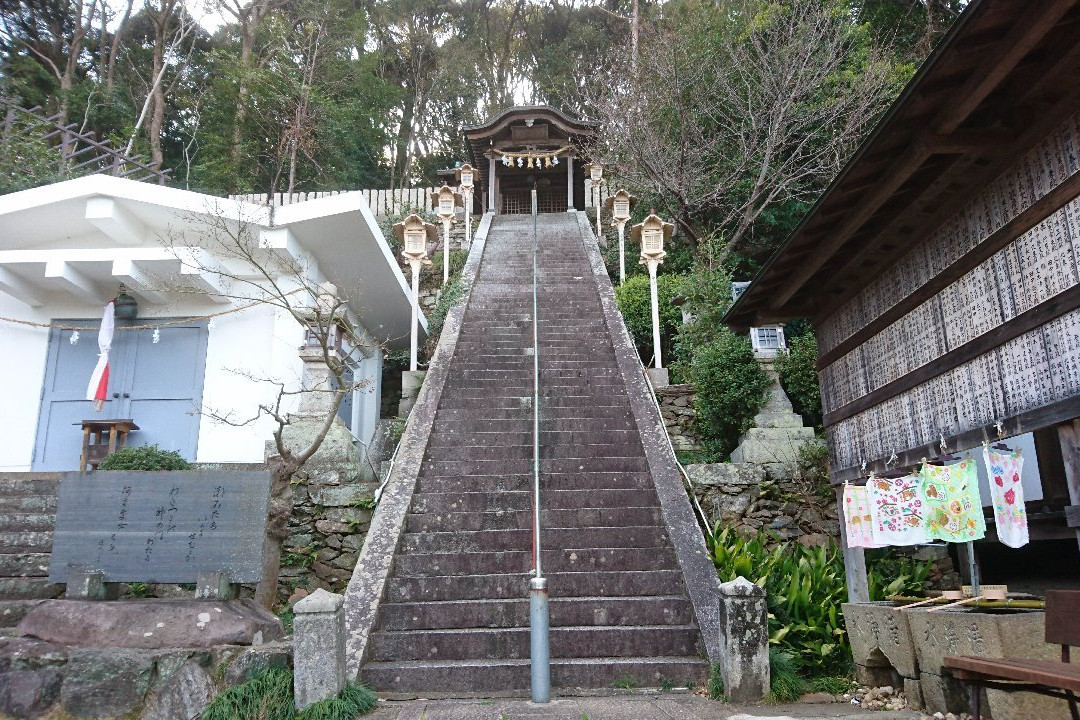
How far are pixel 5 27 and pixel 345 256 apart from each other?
663 inches

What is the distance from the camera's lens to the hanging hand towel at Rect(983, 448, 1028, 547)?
4.75 meters

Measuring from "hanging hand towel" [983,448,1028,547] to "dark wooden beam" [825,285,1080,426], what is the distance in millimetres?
742

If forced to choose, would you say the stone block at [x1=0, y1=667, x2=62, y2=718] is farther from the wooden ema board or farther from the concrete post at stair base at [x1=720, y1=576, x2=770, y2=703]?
the concrete post at stair base at [x1=720, y1=576, x2=770, y2=703]

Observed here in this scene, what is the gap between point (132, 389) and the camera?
10977mm

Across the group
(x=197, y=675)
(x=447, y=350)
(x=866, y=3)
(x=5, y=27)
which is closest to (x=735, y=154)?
(x=866, y=3)

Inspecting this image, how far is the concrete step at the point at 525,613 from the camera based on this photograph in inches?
242

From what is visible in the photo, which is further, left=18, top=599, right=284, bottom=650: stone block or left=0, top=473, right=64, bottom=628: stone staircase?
left=0, top=473, right=64, bottom=628: stone staircase

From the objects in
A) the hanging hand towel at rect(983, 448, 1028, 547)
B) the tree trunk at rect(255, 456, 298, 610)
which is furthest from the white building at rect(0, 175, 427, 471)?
the hanging hand towel at rect(983, 448, 1028, 547)

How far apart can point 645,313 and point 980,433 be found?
9.77 m

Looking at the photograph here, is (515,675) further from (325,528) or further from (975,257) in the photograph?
(975,257)

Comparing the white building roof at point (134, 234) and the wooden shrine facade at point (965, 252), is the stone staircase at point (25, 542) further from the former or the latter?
the wooden shrine facade at point (965, 252)

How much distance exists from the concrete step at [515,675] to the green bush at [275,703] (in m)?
0.43

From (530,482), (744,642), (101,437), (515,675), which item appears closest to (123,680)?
(515,675)

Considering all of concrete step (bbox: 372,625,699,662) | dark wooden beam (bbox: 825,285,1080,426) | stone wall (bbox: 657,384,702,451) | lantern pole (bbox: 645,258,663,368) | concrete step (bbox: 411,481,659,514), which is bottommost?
concrete step (bbox: 372,625,699,662)
